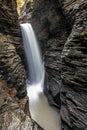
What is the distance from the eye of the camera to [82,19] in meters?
6.23

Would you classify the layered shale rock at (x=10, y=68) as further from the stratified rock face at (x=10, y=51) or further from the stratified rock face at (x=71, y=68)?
the stratified rock face at (x=71, y=68)

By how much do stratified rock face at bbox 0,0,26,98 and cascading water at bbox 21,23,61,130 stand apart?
1947mm

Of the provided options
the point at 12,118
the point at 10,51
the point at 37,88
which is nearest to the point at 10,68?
the point at 10,51

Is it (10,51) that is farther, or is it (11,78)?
(10,51)

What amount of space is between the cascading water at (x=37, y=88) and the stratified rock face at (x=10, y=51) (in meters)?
1.95

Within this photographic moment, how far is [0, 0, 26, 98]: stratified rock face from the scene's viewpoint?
7.00m

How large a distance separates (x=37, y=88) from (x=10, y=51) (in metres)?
5.14

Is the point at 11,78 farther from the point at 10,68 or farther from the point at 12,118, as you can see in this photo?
the point at 12,118

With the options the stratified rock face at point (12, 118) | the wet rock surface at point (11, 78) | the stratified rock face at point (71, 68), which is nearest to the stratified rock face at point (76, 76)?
the stratified rock face at point (71, 68)

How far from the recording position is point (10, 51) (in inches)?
310

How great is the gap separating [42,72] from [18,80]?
5.61 meters

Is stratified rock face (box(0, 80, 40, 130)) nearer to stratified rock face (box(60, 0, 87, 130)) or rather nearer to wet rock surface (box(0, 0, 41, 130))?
wet rock surface (box(0, 0, 41, 130))

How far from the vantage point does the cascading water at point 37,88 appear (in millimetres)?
8055

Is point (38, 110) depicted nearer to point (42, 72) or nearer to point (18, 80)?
point (18, 80)
